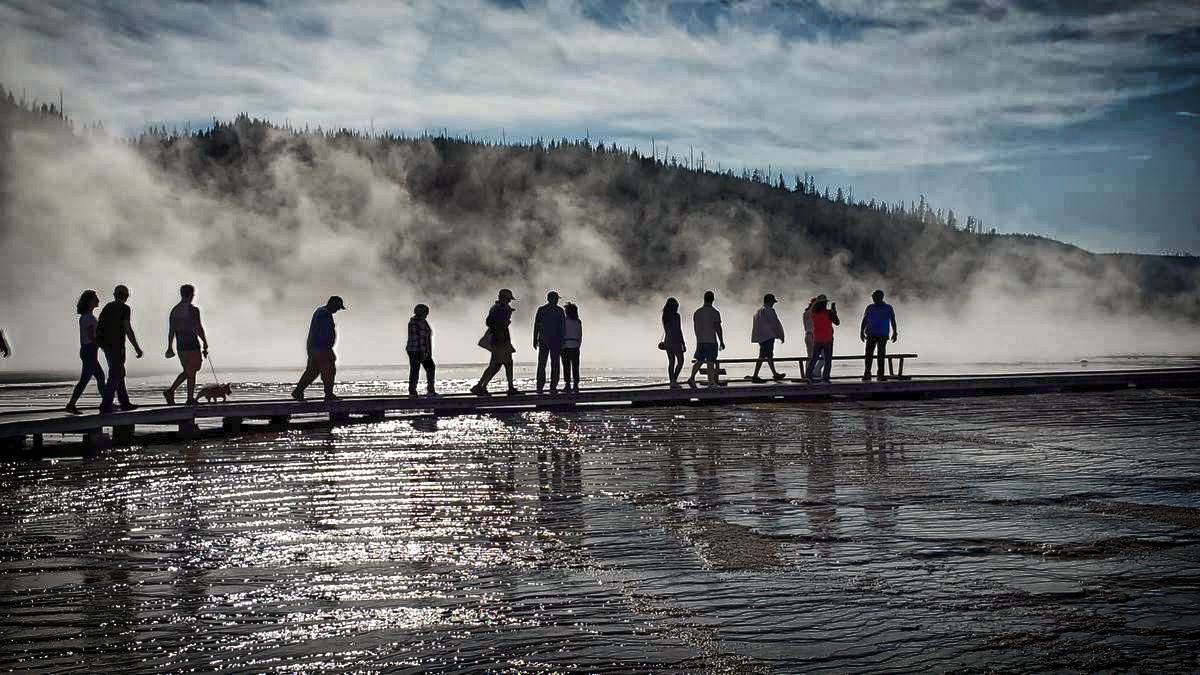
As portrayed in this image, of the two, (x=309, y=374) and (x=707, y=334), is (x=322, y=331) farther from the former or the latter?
(x=707, y=334)

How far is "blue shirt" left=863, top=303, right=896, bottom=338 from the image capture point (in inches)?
910

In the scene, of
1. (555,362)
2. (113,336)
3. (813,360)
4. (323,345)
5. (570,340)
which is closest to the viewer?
(113,336)

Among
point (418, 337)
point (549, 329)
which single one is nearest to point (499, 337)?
point (549, 329)

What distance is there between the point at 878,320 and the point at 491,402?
27.6ft

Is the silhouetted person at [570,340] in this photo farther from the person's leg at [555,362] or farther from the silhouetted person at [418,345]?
the silhouetted person at [418,345]

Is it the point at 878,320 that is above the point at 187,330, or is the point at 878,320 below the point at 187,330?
above

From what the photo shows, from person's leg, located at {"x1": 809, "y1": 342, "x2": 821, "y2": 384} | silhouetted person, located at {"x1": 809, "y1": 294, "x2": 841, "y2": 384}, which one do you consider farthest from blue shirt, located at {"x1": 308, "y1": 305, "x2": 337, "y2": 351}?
person's leg, located at {"x1": 809, "y1": 342, "x2": 821, "y2": 384}

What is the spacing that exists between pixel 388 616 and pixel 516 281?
16092 cm

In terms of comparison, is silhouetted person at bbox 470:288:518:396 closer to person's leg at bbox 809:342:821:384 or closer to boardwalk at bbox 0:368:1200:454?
boardwalk at bbox 0:368:1200:454

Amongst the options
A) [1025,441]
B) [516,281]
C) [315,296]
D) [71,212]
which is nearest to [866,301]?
[516,281]

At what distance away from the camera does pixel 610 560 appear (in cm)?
700

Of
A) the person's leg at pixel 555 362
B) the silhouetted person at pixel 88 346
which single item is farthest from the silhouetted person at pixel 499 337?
the silhouetted person at pixel 88 346

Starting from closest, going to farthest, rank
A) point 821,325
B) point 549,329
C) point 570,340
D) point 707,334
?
point 549,329 < point 570,340 < point 707,334 < point 821,325

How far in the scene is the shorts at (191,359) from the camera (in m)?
17.3
